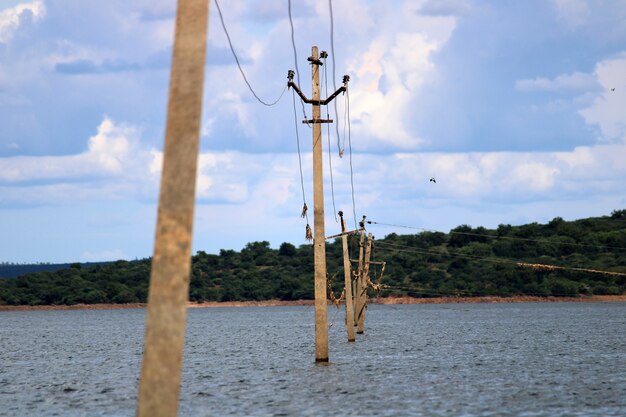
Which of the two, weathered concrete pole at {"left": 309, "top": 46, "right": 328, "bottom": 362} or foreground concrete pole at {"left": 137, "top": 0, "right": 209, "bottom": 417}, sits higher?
weathered concrete pole at {"left": 309, "top": 46, "right": 328, "bottom": 362}

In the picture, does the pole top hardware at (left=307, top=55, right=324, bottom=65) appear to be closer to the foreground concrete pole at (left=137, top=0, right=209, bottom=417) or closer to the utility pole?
the utility pole

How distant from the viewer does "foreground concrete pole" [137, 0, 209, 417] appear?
10117 mm

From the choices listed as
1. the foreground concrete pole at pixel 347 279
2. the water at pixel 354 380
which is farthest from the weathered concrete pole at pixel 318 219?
the foreground concrete pole at pixel 347 279

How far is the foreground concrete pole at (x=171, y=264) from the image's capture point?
10.1 metres

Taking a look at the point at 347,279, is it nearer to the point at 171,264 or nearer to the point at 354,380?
the point at 354,380

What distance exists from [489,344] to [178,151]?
75.0 m

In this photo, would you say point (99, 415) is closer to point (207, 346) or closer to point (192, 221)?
point (192, 221)

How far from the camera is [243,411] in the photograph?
35094 millimetres

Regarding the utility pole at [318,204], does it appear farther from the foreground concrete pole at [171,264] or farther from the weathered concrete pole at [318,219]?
the foreground concrete pole at [171,264]

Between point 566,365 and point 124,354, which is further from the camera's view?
point 124,354

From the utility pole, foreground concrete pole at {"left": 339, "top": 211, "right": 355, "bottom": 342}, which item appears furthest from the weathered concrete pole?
foreground concrete pole at {"left": 339, "top": 211, "right": 355, "bottom": 342}

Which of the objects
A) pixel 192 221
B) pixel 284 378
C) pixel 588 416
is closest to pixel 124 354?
pixel 284 378

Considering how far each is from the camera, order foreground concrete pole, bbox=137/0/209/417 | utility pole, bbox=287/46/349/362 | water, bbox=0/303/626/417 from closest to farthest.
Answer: foreground concrete pole, bbox=137/0/209/417, water, bbox=0/303/626/417, utility pole, bbox=287/46/349/362

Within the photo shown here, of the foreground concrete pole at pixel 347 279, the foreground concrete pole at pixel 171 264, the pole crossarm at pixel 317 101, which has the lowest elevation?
the foreground concrete pole at pixel 171 264
